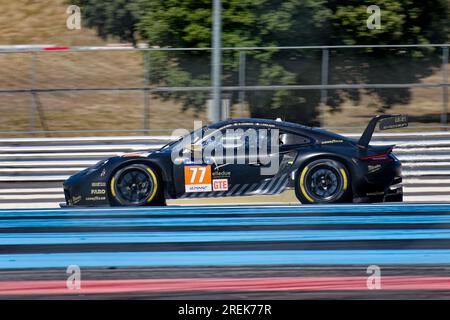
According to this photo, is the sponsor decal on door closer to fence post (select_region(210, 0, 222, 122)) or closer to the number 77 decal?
the number 77 decal

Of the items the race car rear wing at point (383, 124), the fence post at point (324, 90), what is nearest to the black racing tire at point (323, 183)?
the race car rear wing at point (383, 124)

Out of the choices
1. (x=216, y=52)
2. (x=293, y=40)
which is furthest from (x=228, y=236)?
(x=293, y=40)

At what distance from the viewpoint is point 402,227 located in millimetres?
6680

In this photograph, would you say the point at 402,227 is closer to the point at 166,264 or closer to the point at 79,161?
the point at 166,264

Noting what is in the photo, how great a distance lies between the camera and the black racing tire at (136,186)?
8.76m

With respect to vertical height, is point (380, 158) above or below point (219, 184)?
above

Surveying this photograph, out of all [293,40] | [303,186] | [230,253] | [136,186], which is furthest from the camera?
[293,40]

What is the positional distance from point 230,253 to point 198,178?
2.95 meters

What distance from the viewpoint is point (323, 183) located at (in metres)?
8.70

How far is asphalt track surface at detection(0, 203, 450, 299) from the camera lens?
16.8ft

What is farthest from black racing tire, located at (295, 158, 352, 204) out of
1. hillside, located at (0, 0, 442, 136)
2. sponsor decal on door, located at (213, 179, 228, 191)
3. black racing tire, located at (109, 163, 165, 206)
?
hillside, located at (0, 0, 442, 136)

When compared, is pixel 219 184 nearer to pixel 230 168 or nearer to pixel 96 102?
pixel 230 168

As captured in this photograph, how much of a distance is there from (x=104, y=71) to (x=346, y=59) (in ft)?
25.2

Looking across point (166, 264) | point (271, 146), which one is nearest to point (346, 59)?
point (271, 146)
